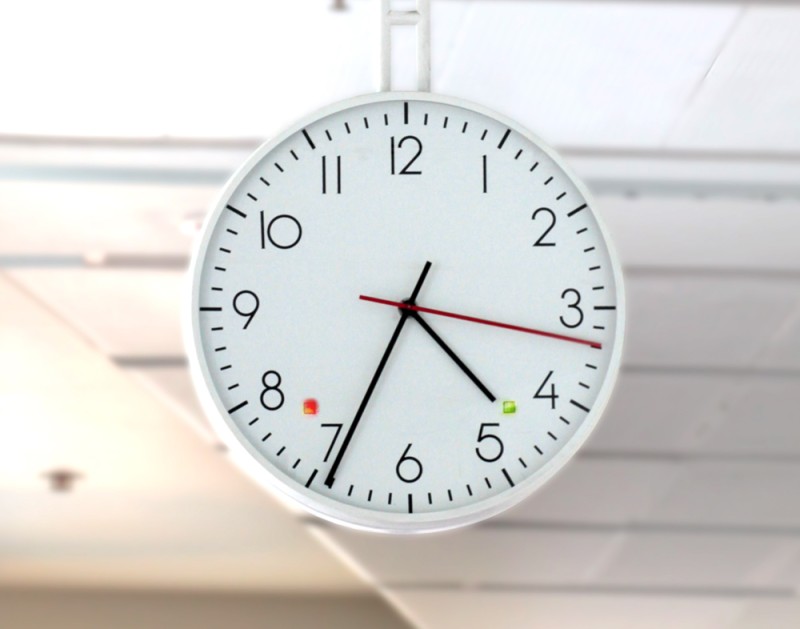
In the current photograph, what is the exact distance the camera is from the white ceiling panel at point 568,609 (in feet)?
18.3

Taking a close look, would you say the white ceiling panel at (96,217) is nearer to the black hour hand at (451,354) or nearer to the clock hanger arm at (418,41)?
the clock hanger arm at (418,41)

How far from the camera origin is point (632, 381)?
13.1 ft

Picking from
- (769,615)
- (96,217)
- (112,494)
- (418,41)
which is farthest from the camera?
(769,615)

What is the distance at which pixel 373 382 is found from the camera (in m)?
1.52

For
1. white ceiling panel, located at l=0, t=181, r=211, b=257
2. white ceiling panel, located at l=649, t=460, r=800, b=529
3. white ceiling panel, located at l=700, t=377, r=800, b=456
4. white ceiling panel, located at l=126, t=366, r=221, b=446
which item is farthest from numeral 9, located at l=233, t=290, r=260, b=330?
white ceiling panel, located at l=649, t=460, r=800, b=529

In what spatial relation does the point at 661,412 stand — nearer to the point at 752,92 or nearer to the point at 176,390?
the point at 176,390

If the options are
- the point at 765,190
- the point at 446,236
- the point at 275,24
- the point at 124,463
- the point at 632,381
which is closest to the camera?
the point at 446,236

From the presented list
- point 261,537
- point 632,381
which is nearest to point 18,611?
point 261,537

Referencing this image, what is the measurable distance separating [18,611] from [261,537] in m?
1.33

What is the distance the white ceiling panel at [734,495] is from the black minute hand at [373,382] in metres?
3.13

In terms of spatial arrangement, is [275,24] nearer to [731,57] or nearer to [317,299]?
[731,57]

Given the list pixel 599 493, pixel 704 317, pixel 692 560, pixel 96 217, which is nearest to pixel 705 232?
pixel 704 317

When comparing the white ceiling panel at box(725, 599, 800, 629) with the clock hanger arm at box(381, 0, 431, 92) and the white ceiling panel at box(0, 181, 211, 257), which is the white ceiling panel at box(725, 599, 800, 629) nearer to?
the white ceiling panel at box(0, 181, 211, 257)

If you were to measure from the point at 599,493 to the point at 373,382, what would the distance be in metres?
3.36
